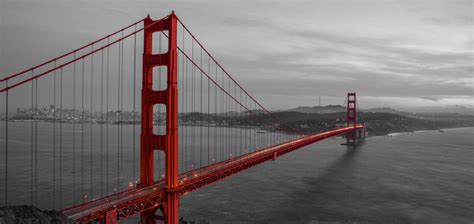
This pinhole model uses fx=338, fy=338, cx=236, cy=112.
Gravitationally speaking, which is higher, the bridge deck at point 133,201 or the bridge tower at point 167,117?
the bridge tower at point 167,117

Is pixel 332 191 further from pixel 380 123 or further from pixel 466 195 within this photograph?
→ pixel 380 123

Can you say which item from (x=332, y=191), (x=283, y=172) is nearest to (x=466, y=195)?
(x=332, y=191)

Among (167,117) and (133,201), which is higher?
(167,117)

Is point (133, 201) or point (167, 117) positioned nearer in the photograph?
point (133, 201)

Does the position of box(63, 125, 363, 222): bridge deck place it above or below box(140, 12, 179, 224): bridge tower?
below

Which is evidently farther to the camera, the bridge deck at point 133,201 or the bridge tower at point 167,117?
the bridge tower at point 167,117

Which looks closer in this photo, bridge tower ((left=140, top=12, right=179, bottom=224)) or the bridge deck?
the bridge deck

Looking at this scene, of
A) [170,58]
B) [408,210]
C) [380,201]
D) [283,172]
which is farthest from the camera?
[283,172]

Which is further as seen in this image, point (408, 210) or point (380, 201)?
point (380, 201)
